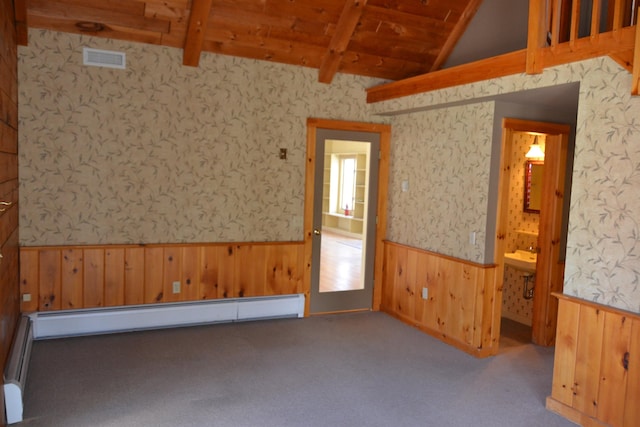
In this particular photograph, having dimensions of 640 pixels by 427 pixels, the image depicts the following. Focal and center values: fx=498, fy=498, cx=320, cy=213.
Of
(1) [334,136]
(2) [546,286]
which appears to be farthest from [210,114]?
(2) [546,286]

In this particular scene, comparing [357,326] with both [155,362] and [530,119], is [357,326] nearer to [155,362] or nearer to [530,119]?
[155,362]

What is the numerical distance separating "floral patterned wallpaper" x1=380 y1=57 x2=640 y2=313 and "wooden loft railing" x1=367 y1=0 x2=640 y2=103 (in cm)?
9

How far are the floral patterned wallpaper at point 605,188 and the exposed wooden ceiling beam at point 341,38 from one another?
1843 millimetres

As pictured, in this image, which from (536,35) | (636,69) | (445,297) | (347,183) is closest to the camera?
(636,69)

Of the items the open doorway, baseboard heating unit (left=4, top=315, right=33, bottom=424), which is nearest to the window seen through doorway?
the open doorway

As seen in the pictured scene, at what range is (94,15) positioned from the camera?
430 cm

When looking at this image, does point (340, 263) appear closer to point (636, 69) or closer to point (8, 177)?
point (8, 177)

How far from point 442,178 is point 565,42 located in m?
1.80

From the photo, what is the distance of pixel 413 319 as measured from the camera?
17.5ft

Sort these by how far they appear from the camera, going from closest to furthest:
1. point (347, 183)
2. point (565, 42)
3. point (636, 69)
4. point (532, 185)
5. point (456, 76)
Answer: point (636, 69)
point (565, 42)
point (456, 76)
point (532, 185)
point (347, 183)

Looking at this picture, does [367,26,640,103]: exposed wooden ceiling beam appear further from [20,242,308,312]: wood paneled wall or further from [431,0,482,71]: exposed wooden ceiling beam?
[20,242,308,312]: wood paneled wall

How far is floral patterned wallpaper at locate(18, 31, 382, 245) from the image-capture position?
441 cm

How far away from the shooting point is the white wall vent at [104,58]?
447 cm

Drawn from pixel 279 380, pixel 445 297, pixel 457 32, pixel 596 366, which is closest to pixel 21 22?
pixel 279 380
